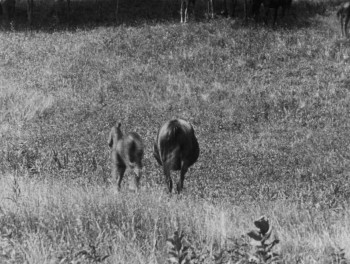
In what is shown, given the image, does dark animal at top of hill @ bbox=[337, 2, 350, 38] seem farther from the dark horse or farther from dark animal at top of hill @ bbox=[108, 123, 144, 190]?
dark animal at top of hill @ bbox=[108, 123, 144, 190]

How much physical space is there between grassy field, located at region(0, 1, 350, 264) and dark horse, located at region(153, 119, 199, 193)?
0.44 m

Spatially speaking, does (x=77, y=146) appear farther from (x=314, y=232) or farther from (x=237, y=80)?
(x=314, y=232)

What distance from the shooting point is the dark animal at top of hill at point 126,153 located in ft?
28.7

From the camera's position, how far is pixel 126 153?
29.0 ft

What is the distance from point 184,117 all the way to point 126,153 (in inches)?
352

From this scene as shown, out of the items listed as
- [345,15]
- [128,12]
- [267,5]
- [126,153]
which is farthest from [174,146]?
[128,12]

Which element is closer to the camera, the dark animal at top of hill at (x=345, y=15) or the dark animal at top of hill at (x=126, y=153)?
the dark animal at top of hill at (x=126, y=153)

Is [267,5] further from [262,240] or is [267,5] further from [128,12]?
[262,240]

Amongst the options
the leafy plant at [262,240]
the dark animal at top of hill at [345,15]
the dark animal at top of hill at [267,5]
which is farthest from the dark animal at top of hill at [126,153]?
the dark animal at top of hill at [267,5]

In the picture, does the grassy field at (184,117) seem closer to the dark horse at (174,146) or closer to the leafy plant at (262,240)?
the leafy plant at (262,240)

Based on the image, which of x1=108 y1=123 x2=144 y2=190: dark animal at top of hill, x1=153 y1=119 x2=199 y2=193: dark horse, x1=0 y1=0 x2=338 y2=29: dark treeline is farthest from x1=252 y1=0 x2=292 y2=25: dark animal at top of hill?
x1=108 y1=123 x2=144 y2=190: dark animal at top of hill

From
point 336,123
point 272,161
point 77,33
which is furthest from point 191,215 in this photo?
point 77,33

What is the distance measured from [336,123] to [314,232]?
12035 millimetres

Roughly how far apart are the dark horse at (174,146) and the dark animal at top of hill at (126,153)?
46cm
